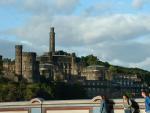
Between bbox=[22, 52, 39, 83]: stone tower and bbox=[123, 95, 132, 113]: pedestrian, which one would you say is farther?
bbox=[22, 52, 39, 83]: stone tower

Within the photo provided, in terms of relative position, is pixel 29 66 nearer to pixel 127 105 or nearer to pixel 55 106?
pixel 55 106

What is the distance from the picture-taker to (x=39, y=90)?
529ft

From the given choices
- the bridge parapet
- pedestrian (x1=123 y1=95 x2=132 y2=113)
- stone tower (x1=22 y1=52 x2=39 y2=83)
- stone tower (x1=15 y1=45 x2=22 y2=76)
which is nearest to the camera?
pedestrian (x1=123 y1=95 x2=132 y2=113)

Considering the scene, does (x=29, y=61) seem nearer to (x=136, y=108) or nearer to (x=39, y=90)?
(x=39, y=90)

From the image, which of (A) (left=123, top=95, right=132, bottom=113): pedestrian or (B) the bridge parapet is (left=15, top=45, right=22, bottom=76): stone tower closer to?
(B) the bridge parapet

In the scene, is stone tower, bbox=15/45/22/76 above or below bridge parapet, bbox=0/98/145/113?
above

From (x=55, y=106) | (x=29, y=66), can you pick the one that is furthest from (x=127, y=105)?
(x=29, y=66)

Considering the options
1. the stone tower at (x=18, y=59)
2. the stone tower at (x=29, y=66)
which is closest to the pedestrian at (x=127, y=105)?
the stone tower at (x=29, y=66)

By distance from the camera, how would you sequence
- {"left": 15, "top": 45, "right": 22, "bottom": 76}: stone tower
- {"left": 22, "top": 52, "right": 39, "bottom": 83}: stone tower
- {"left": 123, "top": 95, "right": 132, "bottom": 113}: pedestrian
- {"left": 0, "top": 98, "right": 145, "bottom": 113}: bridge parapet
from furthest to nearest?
{"left": 15, "top": 45, "right": 22, "bottom": 76}: stone tower, {"left": 22, "top": 52, "right": 39, "bottom": 83}: stone tower, {"left": 0, "top": 98, "right": 145, "bottom": 113}: bridge parapet, {"left": 123, "top": 95, "right": 132, "bottom": 113}: pedestrian

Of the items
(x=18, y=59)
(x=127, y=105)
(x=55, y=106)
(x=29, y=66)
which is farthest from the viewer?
(x=18, y=59)

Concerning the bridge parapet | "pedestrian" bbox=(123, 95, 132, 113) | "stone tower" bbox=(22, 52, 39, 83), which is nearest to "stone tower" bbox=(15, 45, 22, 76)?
"stone tower" bbox=(22, 52, 39, 83)

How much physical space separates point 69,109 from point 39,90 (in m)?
125

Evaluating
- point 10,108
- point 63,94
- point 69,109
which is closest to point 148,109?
point 69,109

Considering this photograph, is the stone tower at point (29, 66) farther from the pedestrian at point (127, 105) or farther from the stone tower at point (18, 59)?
the pedestrian at point (127, 105)
